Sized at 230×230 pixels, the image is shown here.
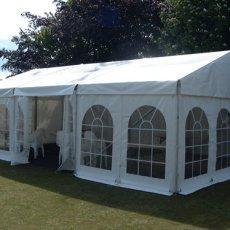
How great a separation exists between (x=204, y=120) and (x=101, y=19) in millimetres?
13095

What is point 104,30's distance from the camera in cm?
2202

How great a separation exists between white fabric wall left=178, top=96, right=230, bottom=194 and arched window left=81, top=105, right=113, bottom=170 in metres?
1.73

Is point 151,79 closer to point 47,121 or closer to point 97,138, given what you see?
point 97,138

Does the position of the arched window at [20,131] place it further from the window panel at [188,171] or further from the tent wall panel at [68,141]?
the window panel at [188,171]

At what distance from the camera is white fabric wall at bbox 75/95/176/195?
876 cm

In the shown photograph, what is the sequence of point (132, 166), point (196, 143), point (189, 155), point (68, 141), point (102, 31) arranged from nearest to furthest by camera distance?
point (189, 155), point (196, 143), point (132, 166), point (68, 141), point (102, 31)

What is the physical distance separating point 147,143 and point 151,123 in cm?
40

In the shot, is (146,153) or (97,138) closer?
(146,153)

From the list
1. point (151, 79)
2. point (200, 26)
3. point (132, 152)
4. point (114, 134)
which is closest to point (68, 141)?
point (114, 134)

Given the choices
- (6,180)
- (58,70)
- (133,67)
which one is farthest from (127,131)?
(58,70)

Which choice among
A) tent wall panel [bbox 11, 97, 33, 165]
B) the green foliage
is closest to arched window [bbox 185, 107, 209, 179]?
tent wall panel [bbox 11, 97, 33, 165]

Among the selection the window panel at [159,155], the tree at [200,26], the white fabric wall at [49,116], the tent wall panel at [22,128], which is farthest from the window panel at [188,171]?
the tree at [200,26]

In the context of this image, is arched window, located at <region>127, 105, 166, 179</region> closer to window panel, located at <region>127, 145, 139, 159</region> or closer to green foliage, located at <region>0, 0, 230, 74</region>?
window panel, located at <region>127, 145, 139, 159</region>

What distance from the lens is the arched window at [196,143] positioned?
9.11 m
